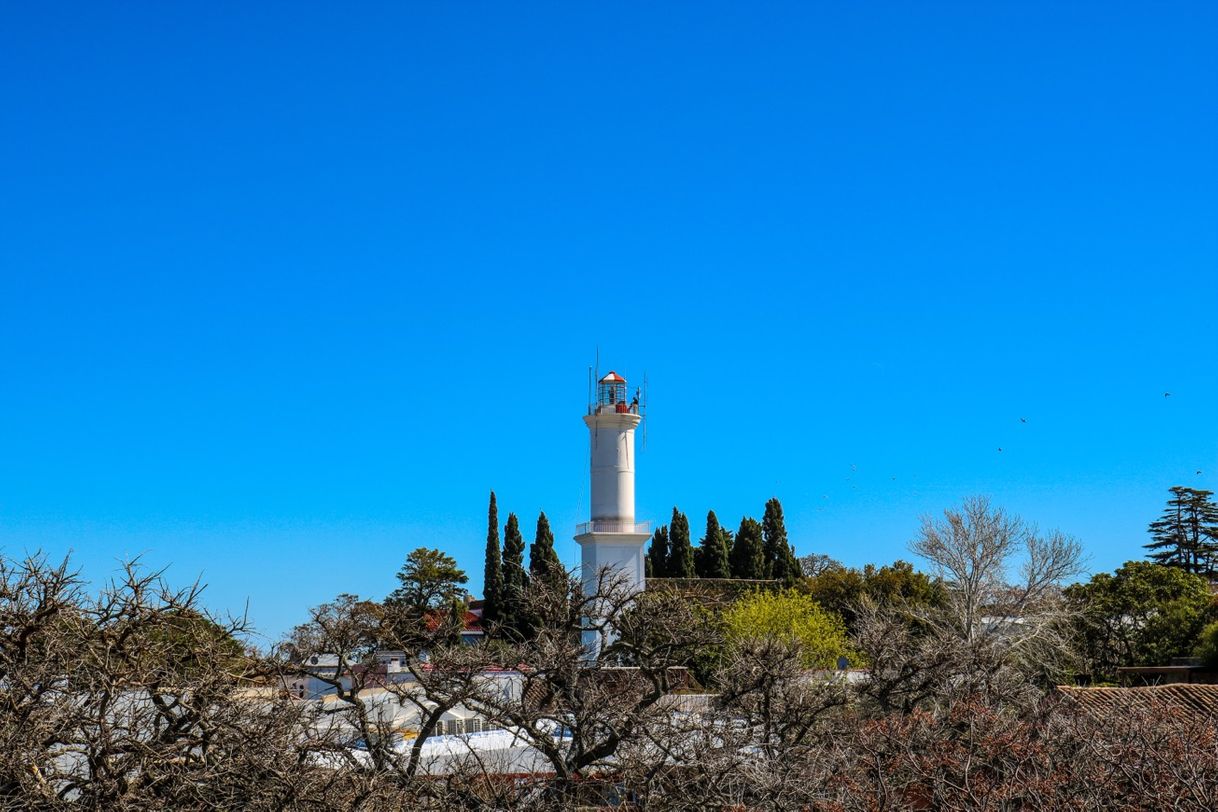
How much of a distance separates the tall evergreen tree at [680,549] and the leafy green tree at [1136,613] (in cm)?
2187

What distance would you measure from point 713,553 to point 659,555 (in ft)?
13.2

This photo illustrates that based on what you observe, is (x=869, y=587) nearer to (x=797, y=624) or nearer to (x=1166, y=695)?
(x=797, y=624)

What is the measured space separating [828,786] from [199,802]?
5309 millimetres

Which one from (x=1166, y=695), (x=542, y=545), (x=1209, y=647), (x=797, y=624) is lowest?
(x=1166, y=695)

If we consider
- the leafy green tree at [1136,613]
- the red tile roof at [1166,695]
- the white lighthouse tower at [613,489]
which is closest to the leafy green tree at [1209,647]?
the leafy green tree at [1136,613]

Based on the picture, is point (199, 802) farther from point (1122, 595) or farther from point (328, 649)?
point (1122, 595)

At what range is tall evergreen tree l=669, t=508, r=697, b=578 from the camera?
5716 cm

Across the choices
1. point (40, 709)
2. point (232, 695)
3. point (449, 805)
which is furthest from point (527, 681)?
point (40, 709)

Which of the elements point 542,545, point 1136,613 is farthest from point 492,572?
point 1136,613

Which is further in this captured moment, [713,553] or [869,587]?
[713,553]

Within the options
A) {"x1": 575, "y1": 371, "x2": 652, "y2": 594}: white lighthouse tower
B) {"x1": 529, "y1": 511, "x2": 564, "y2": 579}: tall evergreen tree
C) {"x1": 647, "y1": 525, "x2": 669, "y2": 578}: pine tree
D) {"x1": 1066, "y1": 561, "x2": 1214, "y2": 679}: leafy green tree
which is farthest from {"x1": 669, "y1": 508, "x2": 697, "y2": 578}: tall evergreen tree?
{"x1": 1066, "y1": 561, "x2": 1214, "y2": 679}: leafy green tree

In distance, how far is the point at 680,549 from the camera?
58.0 meters

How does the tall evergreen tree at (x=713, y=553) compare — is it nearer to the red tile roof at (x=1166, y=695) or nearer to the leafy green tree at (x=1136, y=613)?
the leafy green tree at (x=1136, y=613)

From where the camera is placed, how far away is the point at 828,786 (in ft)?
34.2
